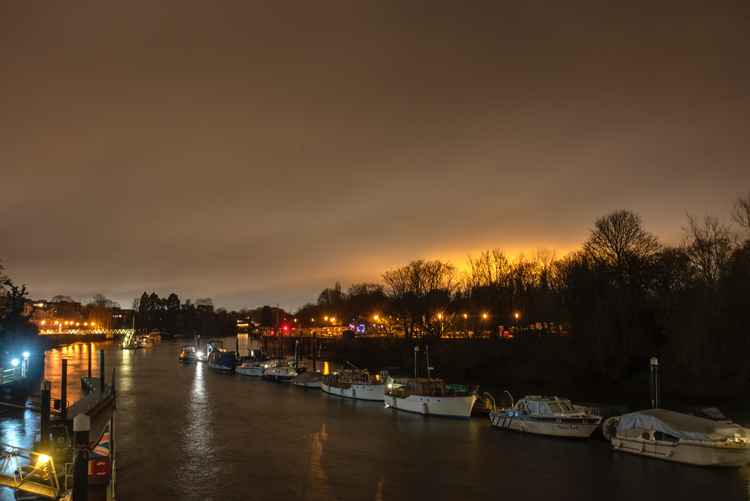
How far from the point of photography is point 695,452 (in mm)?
30906

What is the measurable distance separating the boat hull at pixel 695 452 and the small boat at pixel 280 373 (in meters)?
57.7

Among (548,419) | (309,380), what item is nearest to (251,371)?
(309,380)

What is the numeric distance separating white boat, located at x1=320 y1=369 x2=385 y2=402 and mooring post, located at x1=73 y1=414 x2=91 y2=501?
44.8 meters

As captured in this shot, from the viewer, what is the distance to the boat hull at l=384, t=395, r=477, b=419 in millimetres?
47719

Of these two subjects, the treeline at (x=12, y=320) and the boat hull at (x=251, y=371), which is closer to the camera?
the treeline at (x=12, y=320)

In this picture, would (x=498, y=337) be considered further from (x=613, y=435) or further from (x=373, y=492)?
(x=373, y=492)

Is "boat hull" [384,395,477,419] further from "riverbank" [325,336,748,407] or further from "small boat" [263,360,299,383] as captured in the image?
"small boat" [263,360,299,383]

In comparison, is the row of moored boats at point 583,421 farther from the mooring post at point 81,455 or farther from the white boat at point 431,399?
the mooring post at point 81,455

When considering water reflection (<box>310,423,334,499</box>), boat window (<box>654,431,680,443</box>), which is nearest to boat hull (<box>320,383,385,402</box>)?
water reflection (<box>310,423,334,499</box>)

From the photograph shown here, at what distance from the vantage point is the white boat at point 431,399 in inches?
1886

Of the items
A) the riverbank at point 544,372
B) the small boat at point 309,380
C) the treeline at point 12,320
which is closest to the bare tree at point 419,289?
the riverbank at point 544,372

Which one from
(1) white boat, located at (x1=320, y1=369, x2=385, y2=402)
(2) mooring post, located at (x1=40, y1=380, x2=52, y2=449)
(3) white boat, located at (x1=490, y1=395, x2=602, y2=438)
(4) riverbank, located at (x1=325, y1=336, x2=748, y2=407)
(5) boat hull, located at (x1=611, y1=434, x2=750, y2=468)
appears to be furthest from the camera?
(1) white boat, located at (x1=320, y1=369, x2=385, y2=402)

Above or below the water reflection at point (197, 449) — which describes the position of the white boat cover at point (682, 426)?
above

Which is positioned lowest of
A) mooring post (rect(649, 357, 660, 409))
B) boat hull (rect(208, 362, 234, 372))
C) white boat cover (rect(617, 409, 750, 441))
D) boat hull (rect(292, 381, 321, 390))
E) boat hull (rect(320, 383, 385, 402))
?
boat hull (rect(208, 362, 234, 372))
